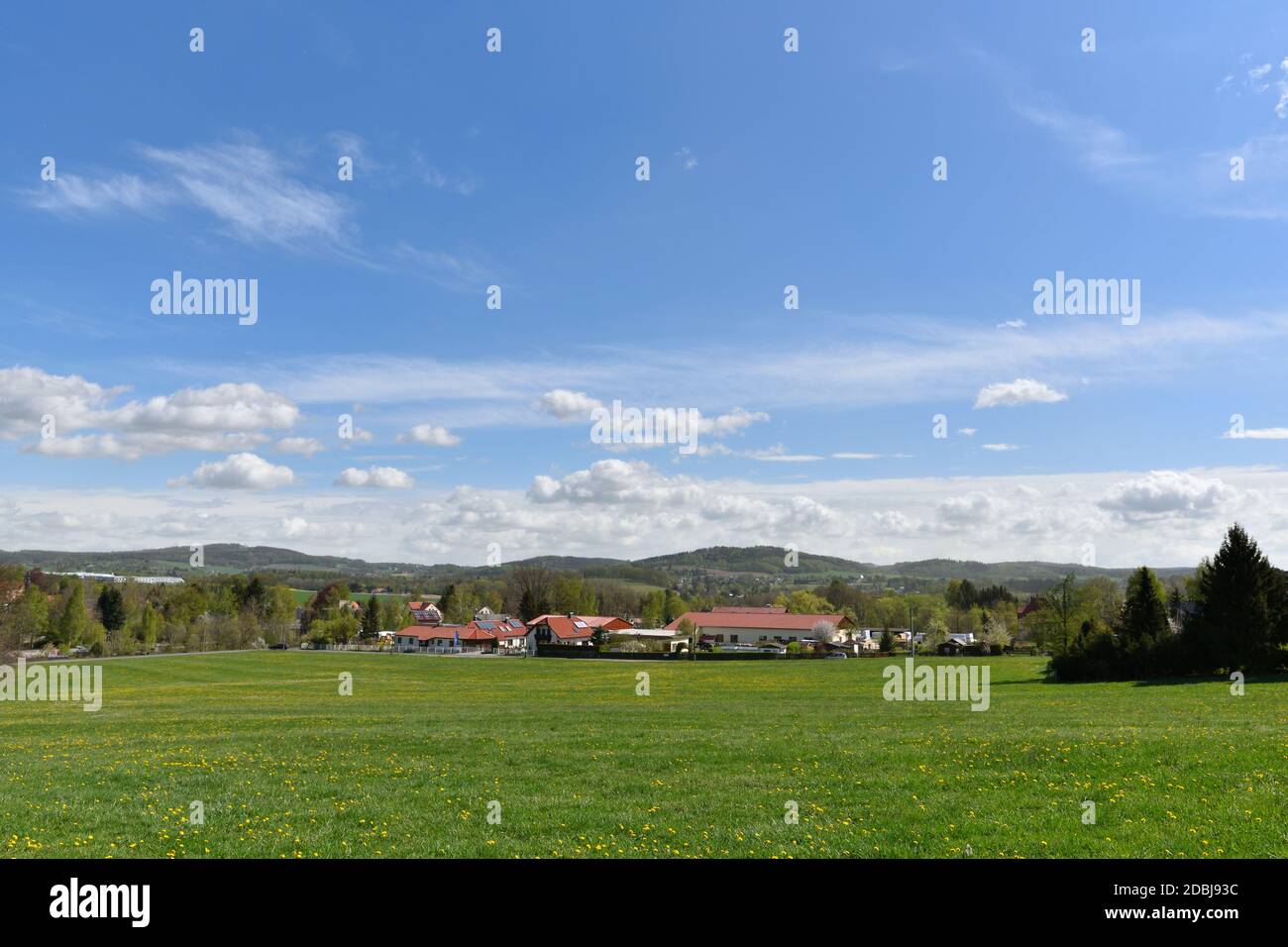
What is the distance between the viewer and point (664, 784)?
15.7m

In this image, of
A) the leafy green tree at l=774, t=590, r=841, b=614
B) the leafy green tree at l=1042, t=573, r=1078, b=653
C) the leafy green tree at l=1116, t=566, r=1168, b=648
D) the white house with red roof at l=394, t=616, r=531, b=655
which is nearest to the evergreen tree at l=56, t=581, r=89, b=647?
the white house with red roof at l=394, t=616, r=531, b=655

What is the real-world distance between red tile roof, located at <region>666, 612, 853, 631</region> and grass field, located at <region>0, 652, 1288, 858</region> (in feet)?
389

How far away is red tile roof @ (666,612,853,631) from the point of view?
484ft

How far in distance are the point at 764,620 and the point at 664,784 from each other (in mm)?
137895

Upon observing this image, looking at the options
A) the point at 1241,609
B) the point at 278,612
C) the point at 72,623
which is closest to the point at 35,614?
the point at 72,623

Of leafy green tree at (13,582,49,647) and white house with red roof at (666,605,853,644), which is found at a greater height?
leafy green tree at (13,582,49,647)

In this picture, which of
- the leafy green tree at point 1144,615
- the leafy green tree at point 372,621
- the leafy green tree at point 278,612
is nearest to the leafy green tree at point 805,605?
the leafy green tree at point 372,621

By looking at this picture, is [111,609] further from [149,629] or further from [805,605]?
[805,605]

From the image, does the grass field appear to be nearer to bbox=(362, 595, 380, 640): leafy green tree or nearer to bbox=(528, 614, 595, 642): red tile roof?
bbox=(528, 614, 595, 642): red tile roof

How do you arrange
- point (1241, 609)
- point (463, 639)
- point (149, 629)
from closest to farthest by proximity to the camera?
point (1241, 609), point (149, 629), point (463, 639)

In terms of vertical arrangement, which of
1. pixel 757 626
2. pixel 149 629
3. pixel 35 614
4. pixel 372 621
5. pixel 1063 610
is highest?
pixel 1063 610
